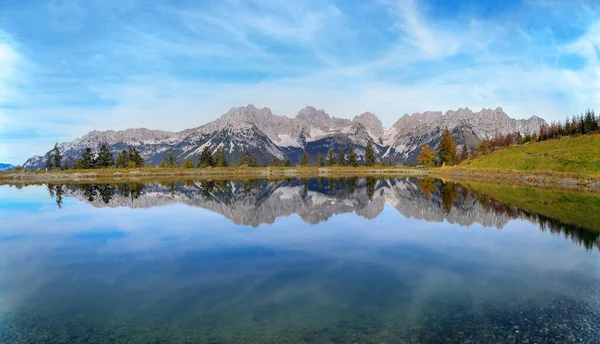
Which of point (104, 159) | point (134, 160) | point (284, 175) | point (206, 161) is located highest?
point (104, 159)

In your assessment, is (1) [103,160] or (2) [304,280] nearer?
(2) [304,280]

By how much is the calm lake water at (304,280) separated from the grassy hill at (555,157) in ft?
194

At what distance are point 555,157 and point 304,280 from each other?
10177 cm

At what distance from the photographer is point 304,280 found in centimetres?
1875

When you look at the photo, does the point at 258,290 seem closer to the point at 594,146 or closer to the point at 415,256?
the point at 415,256

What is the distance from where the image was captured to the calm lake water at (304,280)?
1319 centimetres

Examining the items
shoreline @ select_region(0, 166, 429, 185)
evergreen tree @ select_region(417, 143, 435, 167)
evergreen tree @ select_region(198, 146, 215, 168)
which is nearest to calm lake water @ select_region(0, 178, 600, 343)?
shoreline @ select_region(0, 166, 429, 185)

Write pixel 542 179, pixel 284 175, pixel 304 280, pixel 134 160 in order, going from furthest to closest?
pixel 134 160, pixel 284 175, pixel 542 179, pixel 304 280

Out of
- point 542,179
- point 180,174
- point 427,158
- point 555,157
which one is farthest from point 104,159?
point 555,157

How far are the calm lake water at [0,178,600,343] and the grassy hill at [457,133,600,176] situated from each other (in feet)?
194

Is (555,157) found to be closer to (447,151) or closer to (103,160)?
(447,151)

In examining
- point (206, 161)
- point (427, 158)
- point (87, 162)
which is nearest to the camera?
point (87, 162)

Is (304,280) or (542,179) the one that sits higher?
(304,280)

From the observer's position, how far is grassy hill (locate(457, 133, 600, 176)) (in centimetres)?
8553
